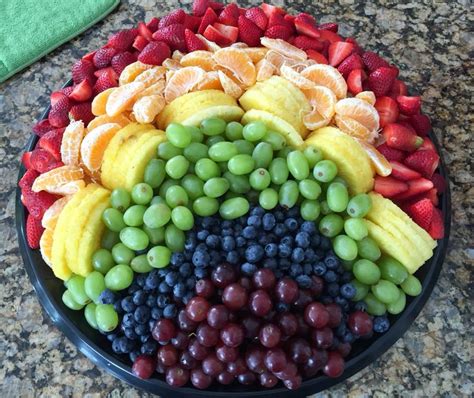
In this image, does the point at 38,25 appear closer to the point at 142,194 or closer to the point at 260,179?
the point at 142,194

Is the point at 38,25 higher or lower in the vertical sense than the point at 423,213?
→ higher

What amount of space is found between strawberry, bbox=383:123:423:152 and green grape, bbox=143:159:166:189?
21.6 inches

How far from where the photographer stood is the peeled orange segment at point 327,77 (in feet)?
4.54

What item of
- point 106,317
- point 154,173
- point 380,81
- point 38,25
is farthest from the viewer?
point 38,25

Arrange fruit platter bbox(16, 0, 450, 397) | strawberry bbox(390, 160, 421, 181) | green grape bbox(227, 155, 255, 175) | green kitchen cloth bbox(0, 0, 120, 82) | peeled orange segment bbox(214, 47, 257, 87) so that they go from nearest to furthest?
fruit platter bbox(16, 0, 450, 397), green grape bbox(227, 155, 255, 175), strawberry bbox(390, 160, 421, 181), peeled orange segment bbox(214, 47, 257, 87), green kitchen cloth bbox(0, 0, 120, 82)

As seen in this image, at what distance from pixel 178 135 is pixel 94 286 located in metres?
0.37

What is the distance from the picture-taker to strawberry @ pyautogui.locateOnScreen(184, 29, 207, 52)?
4.87 feet

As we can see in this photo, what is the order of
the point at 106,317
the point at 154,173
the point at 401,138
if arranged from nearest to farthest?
the point at 106,317 < the point at 154,173 < the point at 401,138

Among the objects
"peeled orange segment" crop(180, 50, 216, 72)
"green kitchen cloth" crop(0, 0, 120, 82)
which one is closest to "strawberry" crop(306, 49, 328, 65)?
"peeled orange segment" crop(180, 50, 216, 72)

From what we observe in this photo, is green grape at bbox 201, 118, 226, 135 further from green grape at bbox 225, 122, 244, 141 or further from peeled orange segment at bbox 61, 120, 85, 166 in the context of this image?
peeled orange segment at bbox 61, 120, 85, 166

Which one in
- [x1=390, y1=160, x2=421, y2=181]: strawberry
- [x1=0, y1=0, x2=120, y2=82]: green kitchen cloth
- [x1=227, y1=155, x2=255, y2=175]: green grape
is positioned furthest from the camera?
[x1=0, y1=0, x2=120, y2=82]: green kitchen cloth

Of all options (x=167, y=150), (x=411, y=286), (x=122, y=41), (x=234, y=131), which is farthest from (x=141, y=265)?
(x=122, y=41)

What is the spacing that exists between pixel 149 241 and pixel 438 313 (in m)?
0.71

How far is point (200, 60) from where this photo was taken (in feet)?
4.66
